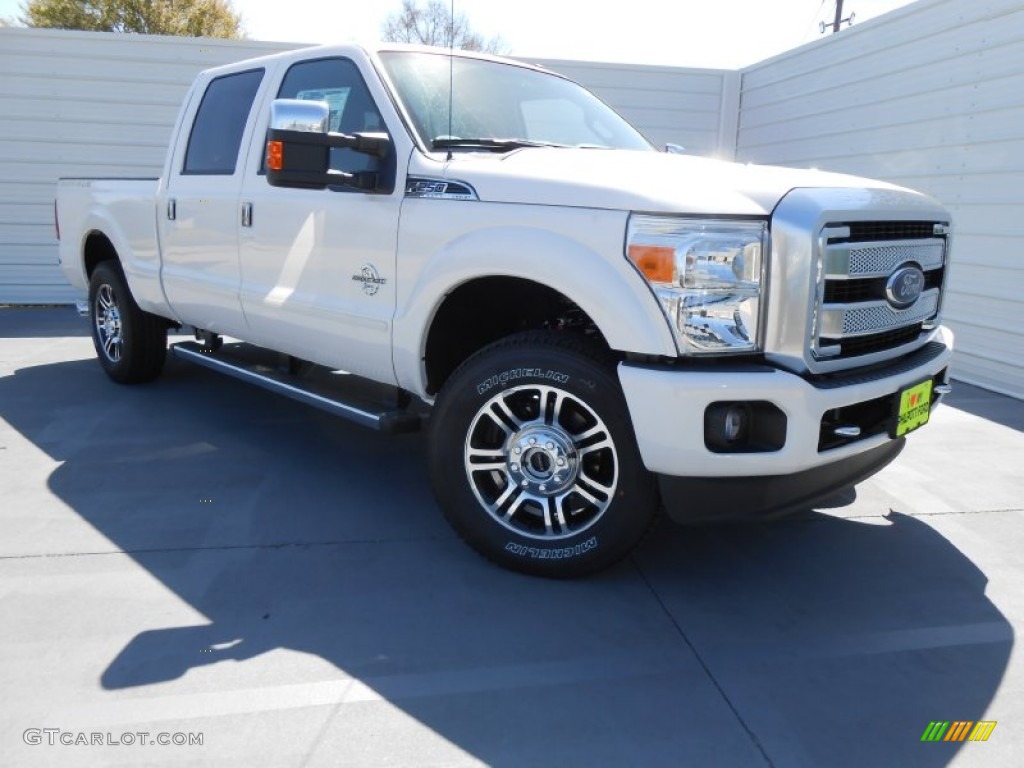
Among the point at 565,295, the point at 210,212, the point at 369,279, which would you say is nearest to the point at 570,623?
the point at 565,295

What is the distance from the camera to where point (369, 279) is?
11.9 ft

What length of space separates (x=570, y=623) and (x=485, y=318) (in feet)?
4.68

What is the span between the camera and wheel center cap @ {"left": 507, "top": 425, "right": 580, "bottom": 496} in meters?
3.10

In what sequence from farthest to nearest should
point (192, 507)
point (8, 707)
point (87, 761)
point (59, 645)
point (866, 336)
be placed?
point (192, 507) → point (866, 336) → point (59, 645) → point (8, 707) → point (87, 761)

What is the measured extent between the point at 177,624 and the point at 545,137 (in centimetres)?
262

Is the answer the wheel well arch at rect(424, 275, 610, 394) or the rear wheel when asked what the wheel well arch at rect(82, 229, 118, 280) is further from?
the wheel well arch at rect(424, 275, 610, 394)

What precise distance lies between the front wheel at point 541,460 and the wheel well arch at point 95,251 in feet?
13.6

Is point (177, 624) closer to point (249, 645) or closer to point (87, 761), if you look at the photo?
point (249, 645)

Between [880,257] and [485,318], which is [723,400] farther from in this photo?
[485,318]

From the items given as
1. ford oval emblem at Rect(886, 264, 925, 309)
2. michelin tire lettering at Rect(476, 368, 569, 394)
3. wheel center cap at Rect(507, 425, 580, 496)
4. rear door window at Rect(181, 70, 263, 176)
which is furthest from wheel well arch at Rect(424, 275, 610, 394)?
rear door window at Rect(181, 70, 263, 176)

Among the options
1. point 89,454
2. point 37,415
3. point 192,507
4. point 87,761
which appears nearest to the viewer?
point 87,761

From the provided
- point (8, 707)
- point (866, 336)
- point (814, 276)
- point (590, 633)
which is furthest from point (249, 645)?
point (866, 336)

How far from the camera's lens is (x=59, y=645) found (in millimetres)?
2682

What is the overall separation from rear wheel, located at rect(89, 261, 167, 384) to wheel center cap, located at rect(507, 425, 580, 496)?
3.76 meters
